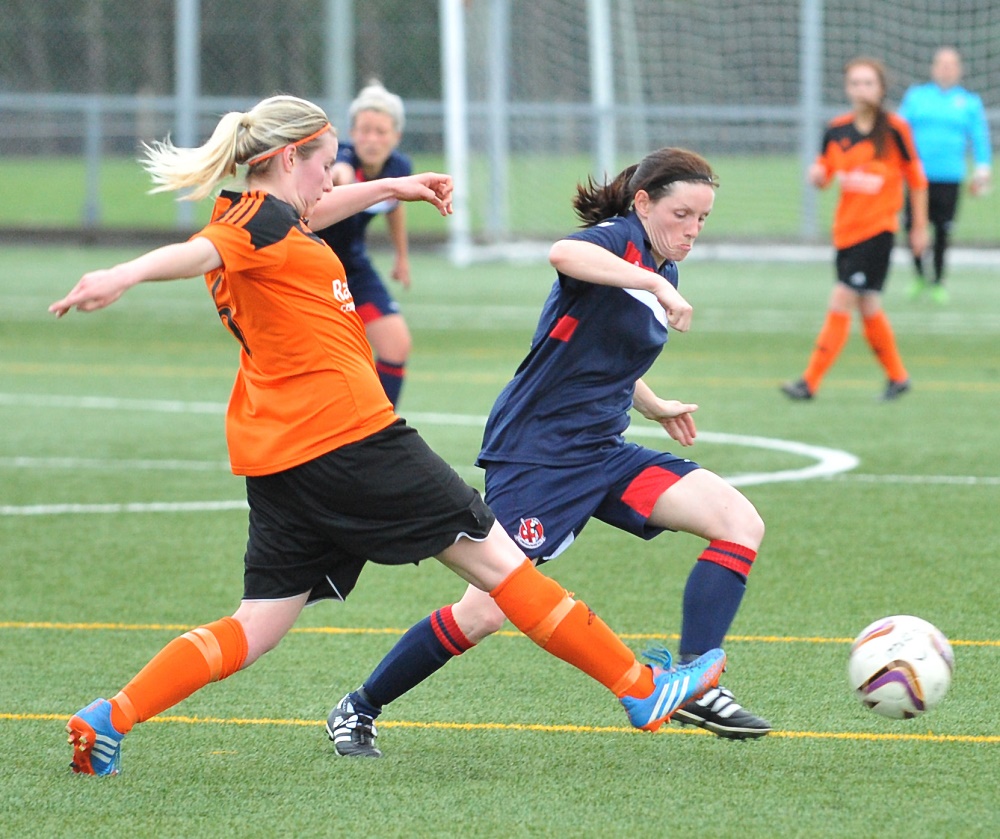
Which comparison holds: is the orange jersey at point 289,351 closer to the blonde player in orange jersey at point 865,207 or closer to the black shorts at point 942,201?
the blonde player in orange jersey at point 865,207

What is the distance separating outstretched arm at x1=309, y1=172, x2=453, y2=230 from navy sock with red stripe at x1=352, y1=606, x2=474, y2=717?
111 cm

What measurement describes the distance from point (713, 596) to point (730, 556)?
12cm

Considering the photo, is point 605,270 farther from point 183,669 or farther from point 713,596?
point 183,669

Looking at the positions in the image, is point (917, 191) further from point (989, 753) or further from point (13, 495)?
point (989, 753)

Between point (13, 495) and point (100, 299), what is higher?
point (100, 299)

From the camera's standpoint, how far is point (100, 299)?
353cm

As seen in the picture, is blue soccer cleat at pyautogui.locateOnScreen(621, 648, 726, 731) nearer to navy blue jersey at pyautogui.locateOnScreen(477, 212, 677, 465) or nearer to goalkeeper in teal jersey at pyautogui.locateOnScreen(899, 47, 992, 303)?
navy blue jersey at pyautogui.locateOnScreen(477, 212, 677, 465)

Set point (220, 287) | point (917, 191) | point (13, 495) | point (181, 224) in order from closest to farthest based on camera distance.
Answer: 1. point (220, 287)
2. point (13, 495)
3. point (917, 191)
4. point (181, 224)

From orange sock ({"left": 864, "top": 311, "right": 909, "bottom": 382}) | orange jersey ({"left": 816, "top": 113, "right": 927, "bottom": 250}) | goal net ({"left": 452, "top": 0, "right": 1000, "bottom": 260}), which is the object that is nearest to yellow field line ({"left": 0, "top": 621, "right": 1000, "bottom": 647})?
orange sock ({"left": 864, "top": 311, "right": 909, "bottom": 382})

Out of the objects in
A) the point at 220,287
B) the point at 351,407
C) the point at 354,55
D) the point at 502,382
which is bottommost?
the point at 502,382

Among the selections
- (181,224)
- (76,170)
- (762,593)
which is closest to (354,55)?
(76,170)

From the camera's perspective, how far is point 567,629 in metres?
4.12

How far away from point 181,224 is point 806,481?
20881mm

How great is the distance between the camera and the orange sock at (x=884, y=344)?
35.4ft
